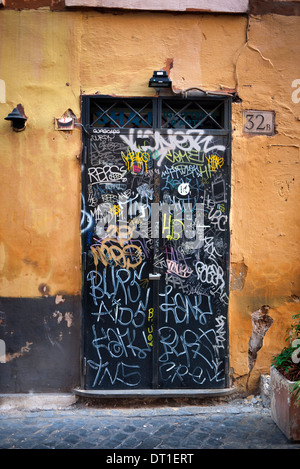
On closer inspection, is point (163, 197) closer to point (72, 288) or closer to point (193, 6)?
point (72, 288)

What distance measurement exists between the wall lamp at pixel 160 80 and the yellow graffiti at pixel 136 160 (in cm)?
74

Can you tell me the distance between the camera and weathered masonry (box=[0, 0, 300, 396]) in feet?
14.4

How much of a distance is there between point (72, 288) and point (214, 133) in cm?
238

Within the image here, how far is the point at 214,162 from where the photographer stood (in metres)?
4.47

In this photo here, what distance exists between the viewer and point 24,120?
4332mm

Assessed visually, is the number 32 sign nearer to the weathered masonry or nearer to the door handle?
the weathered masonry

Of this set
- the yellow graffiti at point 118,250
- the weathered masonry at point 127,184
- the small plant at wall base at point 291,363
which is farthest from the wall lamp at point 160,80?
the small plant at wall base at point 291,363

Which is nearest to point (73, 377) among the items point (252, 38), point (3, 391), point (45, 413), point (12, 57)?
point (45, 413)

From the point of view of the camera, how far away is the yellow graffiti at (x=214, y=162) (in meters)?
4.46

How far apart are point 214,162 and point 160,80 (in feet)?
3.53

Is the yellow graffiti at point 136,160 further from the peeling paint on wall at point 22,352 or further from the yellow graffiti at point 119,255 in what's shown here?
→ the peeling paint on wall at point 22,352

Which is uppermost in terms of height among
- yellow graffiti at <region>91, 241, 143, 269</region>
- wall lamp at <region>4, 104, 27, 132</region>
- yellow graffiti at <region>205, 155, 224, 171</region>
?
wall lamp at <region>4, 104, 27, 132</region>

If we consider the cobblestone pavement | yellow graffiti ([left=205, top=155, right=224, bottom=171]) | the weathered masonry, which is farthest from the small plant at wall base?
yellow graffiti ([left=205, top=155, right=224, bottom=171])

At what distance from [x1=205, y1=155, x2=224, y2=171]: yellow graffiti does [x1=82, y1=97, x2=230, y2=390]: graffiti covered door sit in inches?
0.4
